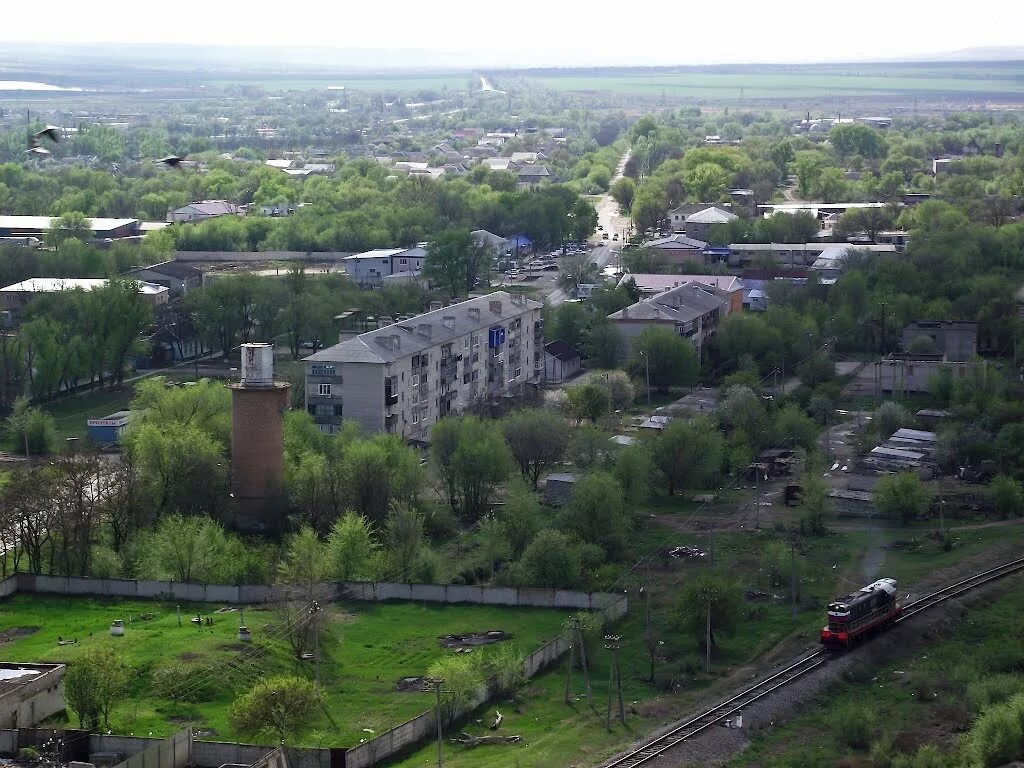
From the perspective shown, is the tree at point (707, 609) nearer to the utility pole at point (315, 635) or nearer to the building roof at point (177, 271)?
the utility pole at point (315, 635)

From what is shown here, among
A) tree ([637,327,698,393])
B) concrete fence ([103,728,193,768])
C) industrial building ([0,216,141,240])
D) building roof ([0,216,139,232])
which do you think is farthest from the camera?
building roof ([0,216,139,232])

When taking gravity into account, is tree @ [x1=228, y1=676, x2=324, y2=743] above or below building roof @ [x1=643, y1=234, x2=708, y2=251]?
above

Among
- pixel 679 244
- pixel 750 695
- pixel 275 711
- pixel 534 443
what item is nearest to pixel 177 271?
pixel 679 244

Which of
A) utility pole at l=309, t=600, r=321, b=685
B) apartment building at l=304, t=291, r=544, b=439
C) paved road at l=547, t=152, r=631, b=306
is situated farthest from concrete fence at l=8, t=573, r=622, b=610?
paved road at l=547, t=152, r=631, b=306

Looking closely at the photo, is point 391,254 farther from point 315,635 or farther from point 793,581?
point 315,635

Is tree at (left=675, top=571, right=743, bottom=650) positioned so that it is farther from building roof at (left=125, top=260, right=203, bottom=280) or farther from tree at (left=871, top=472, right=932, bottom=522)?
building roof at (left=125, top=260, right=203, bottom=280)

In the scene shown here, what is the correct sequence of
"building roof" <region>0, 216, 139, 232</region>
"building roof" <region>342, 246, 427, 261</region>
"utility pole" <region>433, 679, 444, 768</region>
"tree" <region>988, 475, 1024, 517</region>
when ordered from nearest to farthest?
"utility pole" <region>433, 679, 444, 768</region> → "tree" <region>988, 475, 1024, 517</region> → "building roof" <region>342, 246, 427, 261</region> → "building roof" <region>0, 216, 139, 232</region>

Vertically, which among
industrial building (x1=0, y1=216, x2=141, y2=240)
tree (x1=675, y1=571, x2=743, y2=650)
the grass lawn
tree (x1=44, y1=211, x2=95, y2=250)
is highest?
tree (x1=675, y1=571, x2=743, y2=650)

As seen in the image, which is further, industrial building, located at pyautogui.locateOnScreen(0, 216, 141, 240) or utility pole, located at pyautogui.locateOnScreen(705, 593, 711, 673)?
industrial building, located at pyautogui.locateOnScreen(0, 216, 141, 240)
